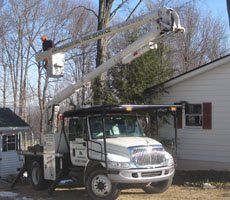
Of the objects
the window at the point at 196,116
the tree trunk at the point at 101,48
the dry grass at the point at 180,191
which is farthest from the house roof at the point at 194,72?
the dry grass at the point at 180,191

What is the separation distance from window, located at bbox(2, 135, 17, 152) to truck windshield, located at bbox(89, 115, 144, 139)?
927cm

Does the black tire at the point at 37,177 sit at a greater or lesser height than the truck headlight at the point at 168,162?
lesser

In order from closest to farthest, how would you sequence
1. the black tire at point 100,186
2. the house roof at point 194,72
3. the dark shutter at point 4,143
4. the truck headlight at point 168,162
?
the black tire at point 100,186
the truck headlight at point 168,162
the house roof at point 194,72
the dark shutter at point 4,143

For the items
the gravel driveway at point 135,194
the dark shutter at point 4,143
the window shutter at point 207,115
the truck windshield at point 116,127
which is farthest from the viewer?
the dark shutter at point 4,143

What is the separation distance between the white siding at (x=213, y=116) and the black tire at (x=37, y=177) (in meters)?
5.70

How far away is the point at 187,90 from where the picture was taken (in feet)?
63.7

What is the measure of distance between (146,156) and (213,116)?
5881 millimetres

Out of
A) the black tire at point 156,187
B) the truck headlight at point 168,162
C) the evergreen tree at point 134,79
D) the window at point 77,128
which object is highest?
the evergreen tree at point 134,79

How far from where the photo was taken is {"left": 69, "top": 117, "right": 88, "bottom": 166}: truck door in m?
14.4

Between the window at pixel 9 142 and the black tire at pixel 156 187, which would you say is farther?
the window at pixel 9 142

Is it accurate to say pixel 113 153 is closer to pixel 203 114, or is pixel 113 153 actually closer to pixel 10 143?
pixel 203 114

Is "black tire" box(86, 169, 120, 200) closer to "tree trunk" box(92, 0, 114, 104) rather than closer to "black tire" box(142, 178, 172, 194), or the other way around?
"black tire" box(142, 178, 172, 194)

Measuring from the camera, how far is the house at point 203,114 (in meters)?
18.3

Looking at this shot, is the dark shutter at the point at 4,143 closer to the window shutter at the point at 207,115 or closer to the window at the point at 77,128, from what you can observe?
the window at the point at 77,128
